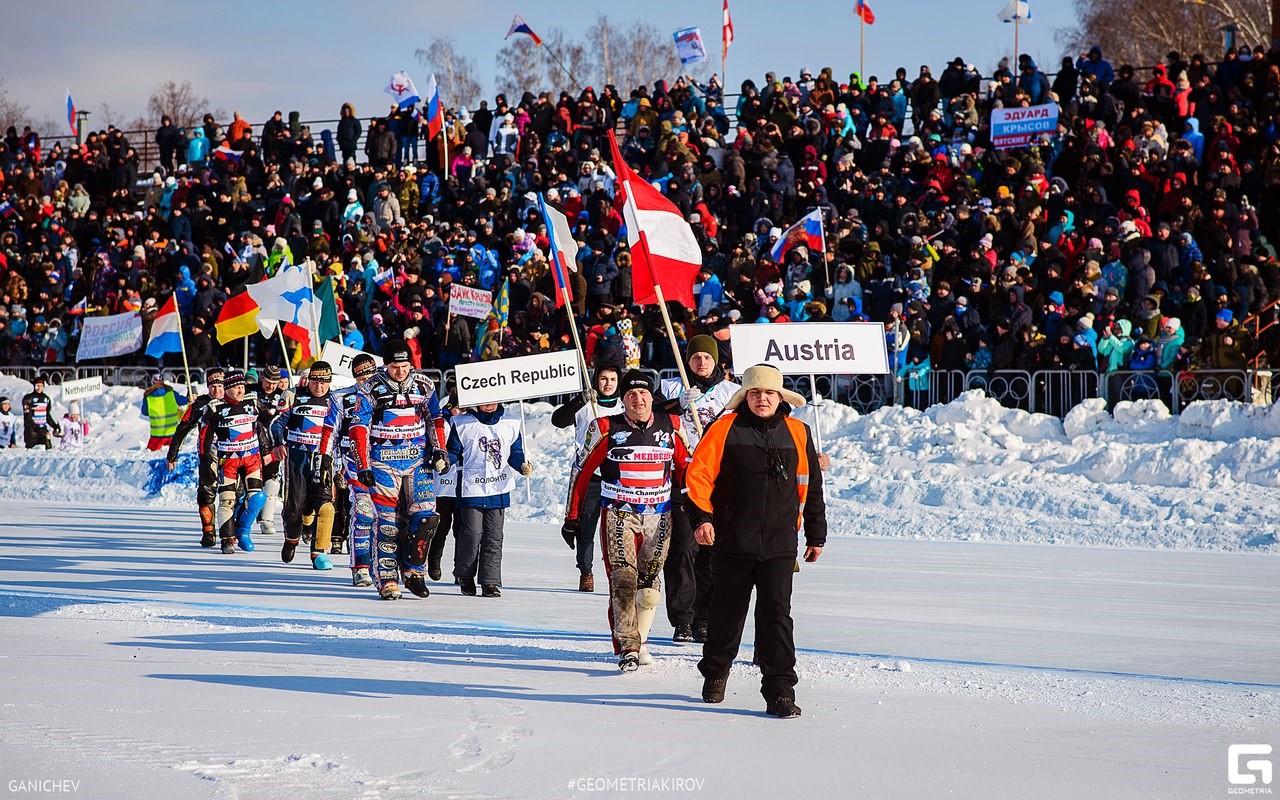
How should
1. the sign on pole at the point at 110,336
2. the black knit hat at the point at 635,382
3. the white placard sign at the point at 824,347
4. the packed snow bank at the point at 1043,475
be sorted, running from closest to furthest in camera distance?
the black knit hat at the point at 635,382 → the white placard sign at the point at 824,347 → the packed snow bank at the point at 1043,475 → the sign on pole at the point at 110,336

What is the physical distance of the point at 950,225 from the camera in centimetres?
1981

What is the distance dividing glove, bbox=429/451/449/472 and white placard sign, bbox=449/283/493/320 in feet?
35.2

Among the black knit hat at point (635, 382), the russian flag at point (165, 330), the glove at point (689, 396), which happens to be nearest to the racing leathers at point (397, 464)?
the glove at point (689, 396)

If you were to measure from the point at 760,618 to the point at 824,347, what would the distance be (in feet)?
20.6

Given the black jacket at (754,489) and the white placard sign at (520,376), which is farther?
the white placard sign at (520,376)

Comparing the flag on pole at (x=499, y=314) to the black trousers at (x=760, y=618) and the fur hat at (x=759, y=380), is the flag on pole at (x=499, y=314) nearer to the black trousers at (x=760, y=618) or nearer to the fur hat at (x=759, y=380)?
the fur hat at (x=759, y=380)

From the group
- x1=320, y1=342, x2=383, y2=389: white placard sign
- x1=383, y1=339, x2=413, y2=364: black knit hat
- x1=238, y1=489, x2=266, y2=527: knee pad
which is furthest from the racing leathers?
x1=320, y1=342, x2=383, y2=389: white placard sign

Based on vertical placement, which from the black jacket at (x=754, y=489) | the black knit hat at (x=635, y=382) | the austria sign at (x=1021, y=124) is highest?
the austria sign at (x=1021, y=124)

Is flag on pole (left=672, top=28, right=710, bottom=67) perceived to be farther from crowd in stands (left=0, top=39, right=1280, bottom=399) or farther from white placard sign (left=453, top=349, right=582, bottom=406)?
white placard sign (left=453, top=349, right=582, bottom=406)

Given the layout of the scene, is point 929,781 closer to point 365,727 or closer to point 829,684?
point 829,684

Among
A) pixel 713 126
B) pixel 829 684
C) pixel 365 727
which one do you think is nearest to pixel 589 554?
pixel 829 684

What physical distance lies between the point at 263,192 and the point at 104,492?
8255 mm

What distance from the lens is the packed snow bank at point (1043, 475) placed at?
1507cm

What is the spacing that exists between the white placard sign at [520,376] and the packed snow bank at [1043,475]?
87.4 inches
